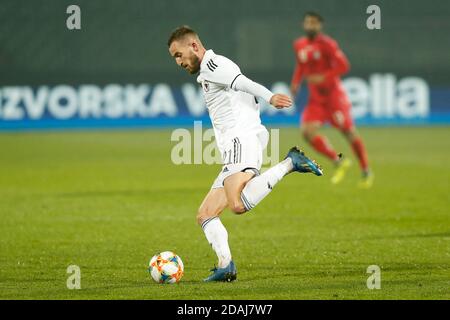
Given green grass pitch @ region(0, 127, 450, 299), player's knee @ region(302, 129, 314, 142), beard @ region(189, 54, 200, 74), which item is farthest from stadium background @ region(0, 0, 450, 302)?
beard @ region(189, 54, 200, 74)

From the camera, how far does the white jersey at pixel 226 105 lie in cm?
828

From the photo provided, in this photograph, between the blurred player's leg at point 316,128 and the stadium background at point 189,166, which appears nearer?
the stadium background at point 189,166

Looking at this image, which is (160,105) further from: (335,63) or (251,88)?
(251,88)

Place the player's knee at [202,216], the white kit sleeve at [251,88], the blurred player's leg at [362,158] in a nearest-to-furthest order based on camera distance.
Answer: the white kit sleeve at [251,88] < the player's knee at [202,216] < the blurred player's leg at [362,158]

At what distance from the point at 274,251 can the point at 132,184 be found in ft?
22.6

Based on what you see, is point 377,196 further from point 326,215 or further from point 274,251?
point 274,251

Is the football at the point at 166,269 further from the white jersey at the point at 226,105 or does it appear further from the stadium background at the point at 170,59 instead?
the stadium background at the point at 170,59

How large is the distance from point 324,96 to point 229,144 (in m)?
9.81

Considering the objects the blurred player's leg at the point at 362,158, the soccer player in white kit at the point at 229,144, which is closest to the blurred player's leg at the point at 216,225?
the soccer player in white kit at the point at 229,144

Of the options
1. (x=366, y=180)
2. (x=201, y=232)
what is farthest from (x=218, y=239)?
(x=366, y=180)

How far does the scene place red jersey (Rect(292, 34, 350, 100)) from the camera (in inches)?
720

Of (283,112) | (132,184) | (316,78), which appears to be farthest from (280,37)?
(132,184)

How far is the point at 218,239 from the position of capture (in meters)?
8.32

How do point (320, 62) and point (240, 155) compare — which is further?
point (320, 62)
